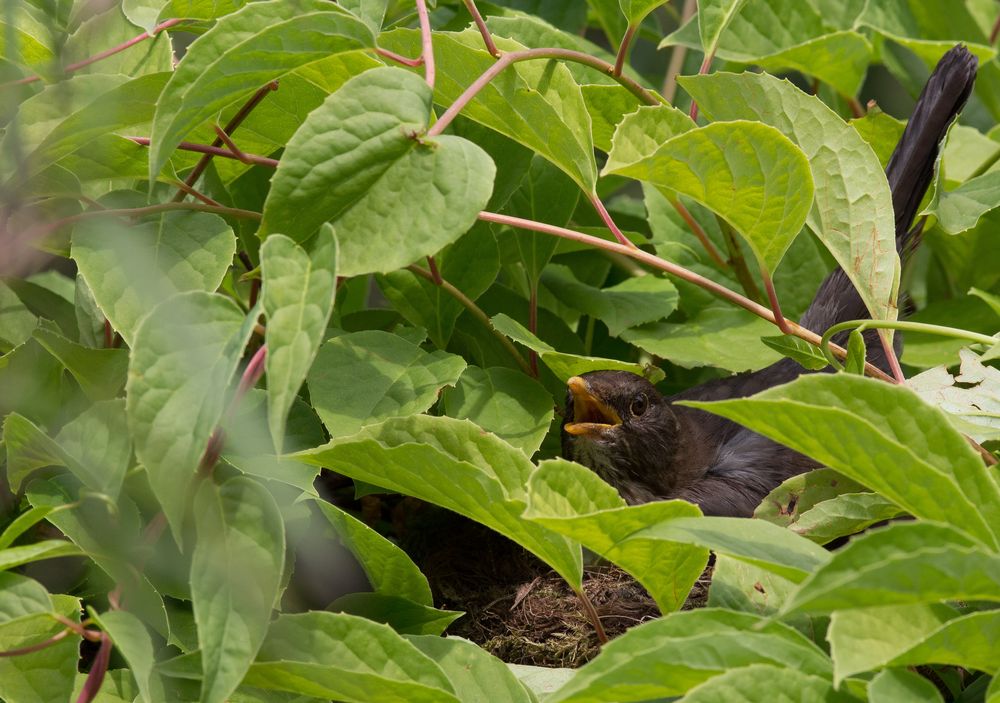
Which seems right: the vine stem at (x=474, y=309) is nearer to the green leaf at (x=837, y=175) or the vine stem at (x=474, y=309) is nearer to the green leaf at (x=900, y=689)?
the green leaf at (x=837, y=175)

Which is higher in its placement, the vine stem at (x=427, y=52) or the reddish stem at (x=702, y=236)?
the vine stem at (x=427, y=52)

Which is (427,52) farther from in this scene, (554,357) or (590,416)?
(590,416)

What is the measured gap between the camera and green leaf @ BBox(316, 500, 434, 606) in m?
1.16

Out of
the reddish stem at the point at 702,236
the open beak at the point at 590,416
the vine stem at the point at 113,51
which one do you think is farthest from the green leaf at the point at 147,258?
the open beak at the point at 590,416

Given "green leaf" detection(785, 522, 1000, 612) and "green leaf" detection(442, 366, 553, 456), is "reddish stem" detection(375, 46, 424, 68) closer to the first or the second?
"green leaf" detection(442, 366, 553, 456)

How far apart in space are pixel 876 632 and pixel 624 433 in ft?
4.64

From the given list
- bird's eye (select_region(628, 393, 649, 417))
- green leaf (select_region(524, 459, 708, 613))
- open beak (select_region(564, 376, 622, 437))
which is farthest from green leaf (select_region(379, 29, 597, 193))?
bird's eye (select_region(628, 393, 649, 417))

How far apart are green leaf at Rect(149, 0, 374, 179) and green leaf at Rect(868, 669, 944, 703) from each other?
669 mm

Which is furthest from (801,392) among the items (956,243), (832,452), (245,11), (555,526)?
(956,243)

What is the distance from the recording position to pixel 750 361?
5.02ft

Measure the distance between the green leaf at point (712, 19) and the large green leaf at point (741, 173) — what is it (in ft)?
1.10

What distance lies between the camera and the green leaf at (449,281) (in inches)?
55.9

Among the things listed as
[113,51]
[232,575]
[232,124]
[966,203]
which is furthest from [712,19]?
[232,575]

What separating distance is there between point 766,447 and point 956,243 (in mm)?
513
